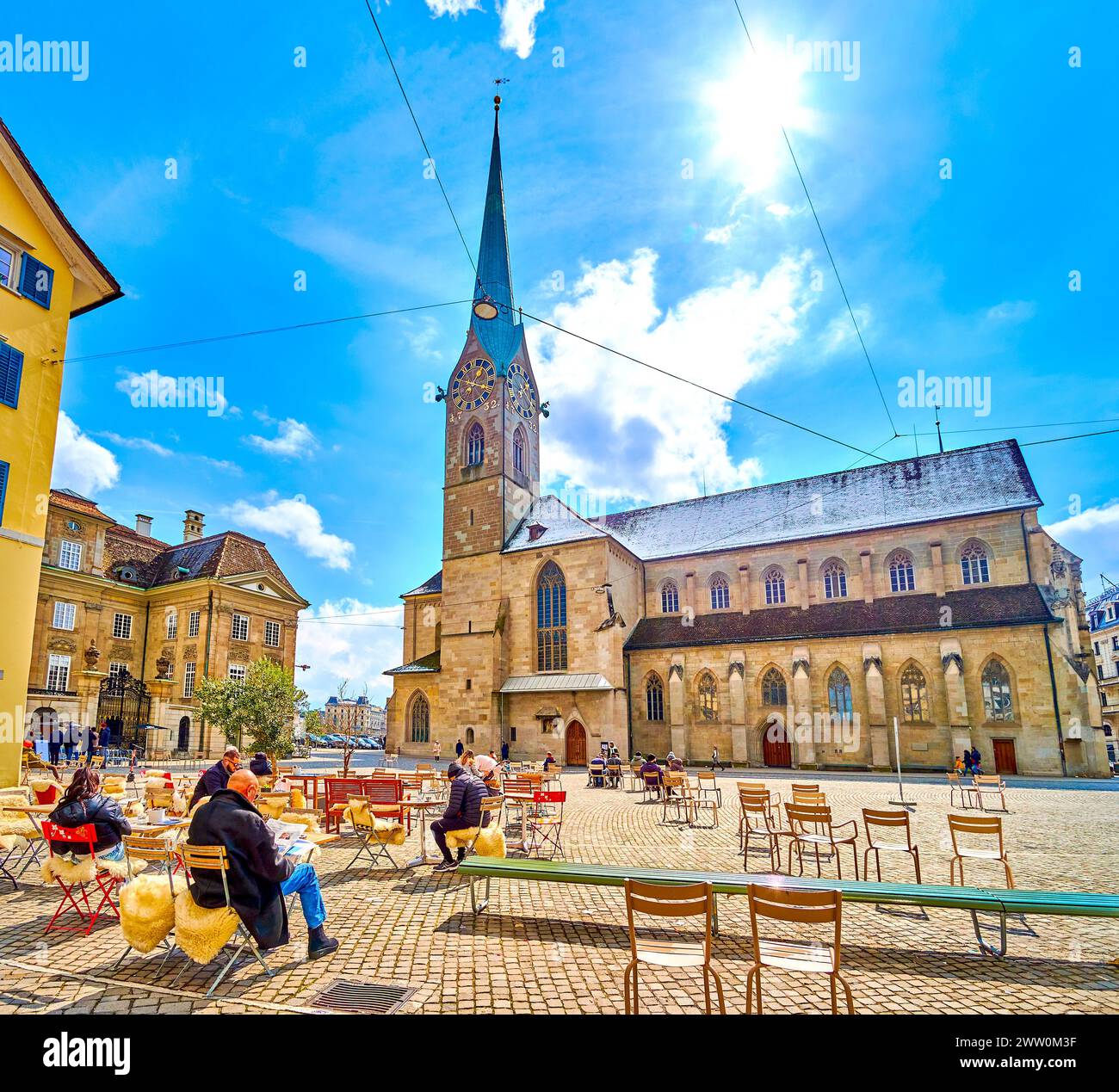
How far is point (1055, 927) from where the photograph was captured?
662 cm

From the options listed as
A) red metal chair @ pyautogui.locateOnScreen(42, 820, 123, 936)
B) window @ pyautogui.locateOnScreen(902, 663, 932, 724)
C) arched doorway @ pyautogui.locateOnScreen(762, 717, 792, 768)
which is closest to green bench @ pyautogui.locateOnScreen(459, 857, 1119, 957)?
red metal chair @ pyautogui.locateOnScreen(42, 820, 123, 936)

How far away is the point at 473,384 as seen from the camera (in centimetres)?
4166

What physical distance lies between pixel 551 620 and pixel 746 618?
A: 10280mm

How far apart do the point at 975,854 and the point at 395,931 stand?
6182 mm

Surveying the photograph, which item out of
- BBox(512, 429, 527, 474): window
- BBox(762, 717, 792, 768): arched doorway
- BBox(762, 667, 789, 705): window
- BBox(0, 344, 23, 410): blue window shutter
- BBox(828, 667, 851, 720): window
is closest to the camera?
BBox(0, 344, 23, 410): blue window shutter

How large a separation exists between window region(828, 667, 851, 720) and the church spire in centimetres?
2515

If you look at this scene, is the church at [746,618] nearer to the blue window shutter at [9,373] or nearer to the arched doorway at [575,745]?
the arched doorway at [575,745]

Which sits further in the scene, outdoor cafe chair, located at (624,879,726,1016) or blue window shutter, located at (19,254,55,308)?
blue window shutter, located at (19,254,55,308)

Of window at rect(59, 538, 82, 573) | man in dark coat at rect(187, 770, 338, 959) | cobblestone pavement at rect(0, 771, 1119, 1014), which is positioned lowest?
cobblestone pavement at rect(0, 771, 1119, 1014)

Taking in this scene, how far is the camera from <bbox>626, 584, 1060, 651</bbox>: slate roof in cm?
2894

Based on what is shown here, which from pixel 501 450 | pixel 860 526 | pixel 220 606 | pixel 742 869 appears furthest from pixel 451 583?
pixel 742 869

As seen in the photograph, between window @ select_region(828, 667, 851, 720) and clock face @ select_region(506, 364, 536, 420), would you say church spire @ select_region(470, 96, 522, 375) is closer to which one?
clock face @ select_region(506, 364, 536, 420)

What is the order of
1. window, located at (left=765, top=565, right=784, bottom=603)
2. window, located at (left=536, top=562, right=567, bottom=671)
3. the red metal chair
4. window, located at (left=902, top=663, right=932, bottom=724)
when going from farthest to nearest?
window, located at (left=765, top=565, right=784, bottom=603)
window, located at (left=536, top=562, right=567, bottom=671)
window, located at (left=902, top=663, right=932, bottom=724)
the red metal chair
